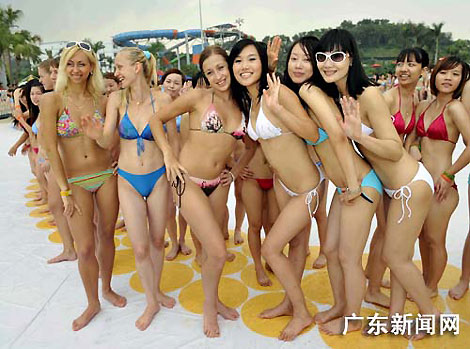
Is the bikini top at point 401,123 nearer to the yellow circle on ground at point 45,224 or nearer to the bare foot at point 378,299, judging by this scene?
the bare foot at point 378,299

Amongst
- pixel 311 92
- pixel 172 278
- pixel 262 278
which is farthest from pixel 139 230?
pixel 311 92

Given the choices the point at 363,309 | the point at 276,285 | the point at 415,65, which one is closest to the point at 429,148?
the point at 415,65

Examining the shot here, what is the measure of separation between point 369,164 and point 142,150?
178 centimetres

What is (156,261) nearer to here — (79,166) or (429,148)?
(79,166)

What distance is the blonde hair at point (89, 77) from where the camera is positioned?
2.64 meters

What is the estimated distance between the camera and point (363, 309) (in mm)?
3070

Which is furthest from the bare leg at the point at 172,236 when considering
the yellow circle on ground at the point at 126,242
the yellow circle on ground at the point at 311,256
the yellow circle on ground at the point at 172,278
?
the yellow circle on ground at the point at 311,256

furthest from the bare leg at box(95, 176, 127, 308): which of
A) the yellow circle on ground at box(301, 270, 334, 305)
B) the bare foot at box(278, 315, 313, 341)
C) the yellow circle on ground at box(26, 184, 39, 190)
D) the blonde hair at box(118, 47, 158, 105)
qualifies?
the yellow circle on ground at box(26, 184, 39, 190)

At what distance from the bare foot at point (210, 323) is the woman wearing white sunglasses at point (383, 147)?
1457mm

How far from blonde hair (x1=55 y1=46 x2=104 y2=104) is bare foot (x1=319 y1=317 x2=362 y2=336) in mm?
2679

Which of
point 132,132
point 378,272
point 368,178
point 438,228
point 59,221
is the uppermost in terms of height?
point 132,132

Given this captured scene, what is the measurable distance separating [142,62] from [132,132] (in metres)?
0.59

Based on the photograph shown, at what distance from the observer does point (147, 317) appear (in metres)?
2.96

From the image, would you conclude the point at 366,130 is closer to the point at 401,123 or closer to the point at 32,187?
the point at 401,123
